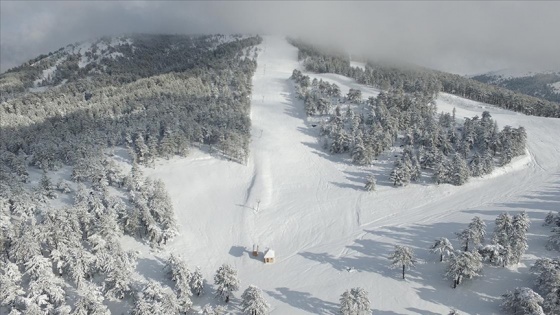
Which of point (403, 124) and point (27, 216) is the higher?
point (403, 124)

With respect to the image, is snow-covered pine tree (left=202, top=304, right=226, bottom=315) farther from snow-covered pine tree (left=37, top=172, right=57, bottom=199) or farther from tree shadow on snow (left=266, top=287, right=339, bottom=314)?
snow-covered pine tree (left=37, top=172, right=57, bottom=199)

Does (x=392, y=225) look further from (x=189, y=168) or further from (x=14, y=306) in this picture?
(x=14, y=306)

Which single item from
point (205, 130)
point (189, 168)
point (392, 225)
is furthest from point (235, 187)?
point (392, 225)

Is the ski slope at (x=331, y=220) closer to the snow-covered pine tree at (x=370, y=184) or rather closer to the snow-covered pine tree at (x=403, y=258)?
the snow-covered pine tree at (x=370, y=184)

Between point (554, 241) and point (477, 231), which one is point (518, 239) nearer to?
point (477, 231)

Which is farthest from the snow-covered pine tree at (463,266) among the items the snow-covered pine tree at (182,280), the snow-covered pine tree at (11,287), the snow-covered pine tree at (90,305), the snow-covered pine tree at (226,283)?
the snow-covered pine tree at (11,287)

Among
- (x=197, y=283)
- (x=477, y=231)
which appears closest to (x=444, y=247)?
(x=477, y=231)
